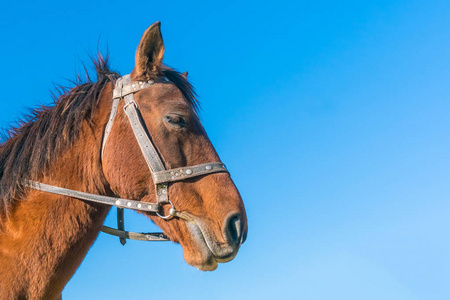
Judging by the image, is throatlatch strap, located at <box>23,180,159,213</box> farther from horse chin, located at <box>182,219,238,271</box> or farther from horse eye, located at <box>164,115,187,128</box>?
horse eye, located at <box>164,115,187,128</box>

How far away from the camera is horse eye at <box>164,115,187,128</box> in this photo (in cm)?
386

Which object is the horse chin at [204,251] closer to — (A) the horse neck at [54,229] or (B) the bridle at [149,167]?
(B) the bridle at [149,167]

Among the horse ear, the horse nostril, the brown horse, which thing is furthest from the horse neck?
the horse nostril

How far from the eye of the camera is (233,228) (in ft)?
11.2

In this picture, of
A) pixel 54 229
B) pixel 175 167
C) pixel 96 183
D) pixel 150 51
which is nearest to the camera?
pixel 175 167

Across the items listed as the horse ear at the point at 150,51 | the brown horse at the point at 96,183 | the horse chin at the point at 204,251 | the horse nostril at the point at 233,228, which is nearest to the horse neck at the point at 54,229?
the brown horse at the point at 96,183

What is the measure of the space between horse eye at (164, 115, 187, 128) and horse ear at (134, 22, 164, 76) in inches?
25.0

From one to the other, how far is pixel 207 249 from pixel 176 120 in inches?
44.9

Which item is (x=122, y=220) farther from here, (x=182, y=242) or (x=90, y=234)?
(x=182, y=242)

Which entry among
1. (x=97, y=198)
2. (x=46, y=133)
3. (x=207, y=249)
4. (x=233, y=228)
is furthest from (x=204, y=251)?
(x=46, y=133)

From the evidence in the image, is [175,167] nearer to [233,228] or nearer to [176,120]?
[176,120]

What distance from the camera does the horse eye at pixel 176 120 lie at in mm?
3857

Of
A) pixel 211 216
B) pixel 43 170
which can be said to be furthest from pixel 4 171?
pixel 211 216

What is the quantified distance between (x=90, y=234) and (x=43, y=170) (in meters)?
0.73
